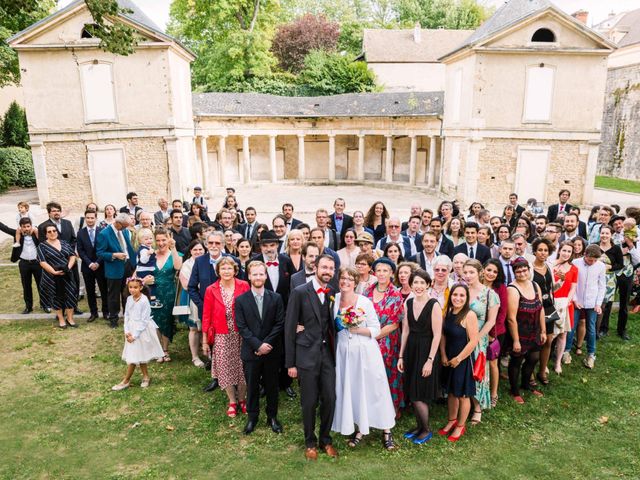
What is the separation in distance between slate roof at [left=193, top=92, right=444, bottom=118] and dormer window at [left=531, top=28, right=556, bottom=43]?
20.7ft

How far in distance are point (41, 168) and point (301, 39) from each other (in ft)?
97.3

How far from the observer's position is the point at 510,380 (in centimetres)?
656

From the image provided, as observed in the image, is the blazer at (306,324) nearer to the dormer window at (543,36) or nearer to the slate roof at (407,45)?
the dormer window at (543,36)

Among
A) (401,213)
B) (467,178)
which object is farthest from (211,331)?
(467,178)

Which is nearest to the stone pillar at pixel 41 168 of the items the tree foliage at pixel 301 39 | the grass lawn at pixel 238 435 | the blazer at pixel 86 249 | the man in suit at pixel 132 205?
the man in suit at pixel 132 205

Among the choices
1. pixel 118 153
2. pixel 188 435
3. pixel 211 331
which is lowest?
pixel 188 435

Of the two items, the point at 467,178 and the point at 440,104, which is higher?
the point at 440,104

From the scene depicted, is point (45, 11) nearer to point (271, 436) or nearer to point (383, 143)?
point (383, 143)

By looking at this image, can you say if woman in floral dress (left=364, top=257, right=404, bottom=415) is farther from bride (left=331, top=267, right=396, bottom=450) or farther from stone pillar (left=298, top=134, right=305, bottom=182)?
stone pillar (left=298, top=134, right=305, bottom=182)

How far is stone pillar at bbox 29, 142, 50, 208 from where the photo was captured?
814 inches

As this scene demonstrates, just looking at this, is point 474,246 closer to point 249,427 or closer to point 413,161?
point 249,427

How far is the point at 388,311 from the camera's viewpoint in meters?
5.46

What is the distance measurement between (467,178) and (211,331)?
734 inches

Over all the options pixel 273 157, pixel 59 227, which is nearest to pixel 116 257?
pixel 59 227
